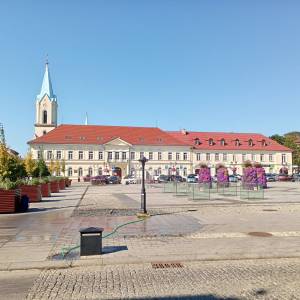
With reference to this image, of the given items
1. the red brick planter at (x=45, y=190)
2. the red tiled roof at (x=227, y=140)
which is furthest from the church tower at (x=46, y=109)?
the red brick planter at (x=45, y=190)

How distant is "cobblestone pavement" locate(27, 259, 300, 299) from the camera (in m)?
6.99

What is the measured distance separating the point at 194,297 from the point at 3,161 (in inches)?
742

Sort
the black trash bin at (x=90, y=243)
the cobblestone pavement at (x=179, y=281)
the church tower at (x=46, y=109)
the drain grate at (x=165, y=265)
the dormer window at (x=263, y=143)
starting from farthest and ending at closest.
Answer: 1. the dormer window at (x=263, y=143)
2. the church tower at (x=46, y=109)
3. the black trash bin at (x=90, y=243)
4. the drain grate at (x=165, y=265)
5. the cobblestone pavement at (x=179, y=281)

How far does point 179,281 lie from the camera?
25.7 ft

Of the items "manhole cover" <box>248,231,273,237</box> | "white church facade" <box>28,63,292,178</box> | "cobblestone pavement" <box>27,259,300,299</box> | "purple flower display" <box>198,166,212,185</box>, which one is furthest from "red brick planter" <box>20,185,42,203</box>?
"white church facade" <box>28,63,292,178</box>

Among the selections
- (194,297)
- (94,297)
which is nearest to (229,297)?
(194,297)

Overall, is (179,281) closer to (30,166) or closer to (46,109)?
(30,166)

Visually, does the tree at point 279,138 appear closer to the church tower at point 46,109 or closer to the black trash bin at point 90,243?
the church tower at point 46,109

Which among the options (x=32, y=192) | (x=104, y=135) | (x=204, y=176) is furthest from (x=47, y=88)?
(x=32, y=192)

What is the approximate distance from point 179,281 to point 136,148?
94.8 meters

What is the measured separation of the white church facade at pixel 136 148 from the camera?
325 feet

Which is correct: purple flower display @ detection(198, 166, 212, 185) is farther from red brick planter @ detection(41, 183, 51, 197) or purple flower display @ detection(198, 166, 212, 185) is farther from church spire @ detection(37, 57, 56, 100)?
church spire @ detection(37, 57, 56, 100)

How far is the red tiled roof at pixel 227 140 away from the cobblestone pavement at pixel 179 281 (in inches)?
3872

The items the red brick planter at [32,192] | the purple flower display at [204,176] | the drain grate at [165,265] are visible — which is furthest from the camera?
the purple flower display at [204,176]
